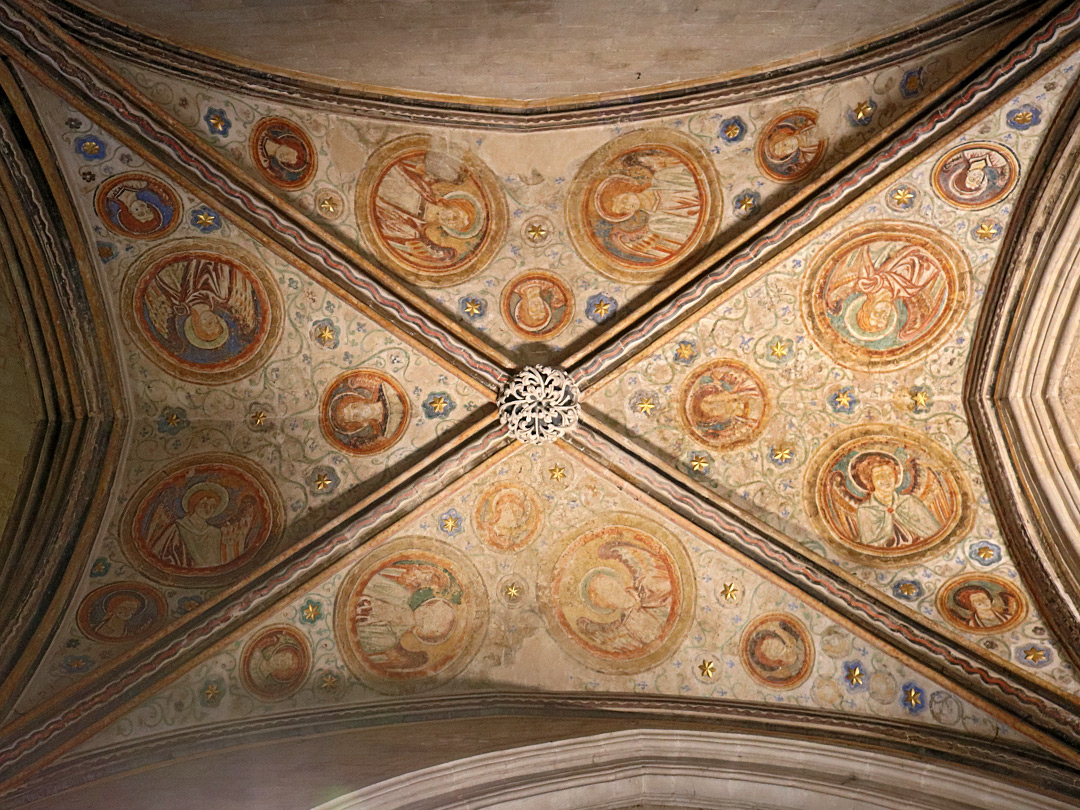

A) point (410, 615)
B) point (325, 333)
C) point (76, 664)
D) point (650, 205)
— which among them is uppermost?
point (650, 205)

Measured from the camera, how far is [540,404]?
7191 mm

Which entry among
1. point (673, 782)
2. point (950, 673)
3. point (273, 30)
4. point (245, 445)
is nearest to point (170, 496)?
point (245, 445)

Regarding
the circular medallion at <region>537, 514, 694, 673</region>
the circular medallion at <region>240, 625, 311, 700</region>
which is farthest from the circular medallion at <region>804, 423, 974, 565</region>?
the circular medallion at <region>240, 625, 311, 700</region>

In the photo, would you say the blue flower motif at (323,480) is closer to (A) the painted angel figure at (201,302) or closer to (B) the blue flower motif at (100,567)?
(A) the painted angel figure at (201,302)

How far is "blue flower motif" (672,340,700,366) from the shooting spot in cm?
725

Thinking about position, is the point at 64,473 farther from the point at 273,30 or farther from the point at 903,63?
the point at 903,63

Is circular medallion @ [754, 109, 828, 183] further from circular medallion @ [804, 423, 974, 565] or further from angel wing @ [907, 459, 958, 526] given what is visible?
angel wing @ [907, 459, 958, 526]

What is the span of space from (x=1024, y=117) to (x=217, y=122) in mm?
5687

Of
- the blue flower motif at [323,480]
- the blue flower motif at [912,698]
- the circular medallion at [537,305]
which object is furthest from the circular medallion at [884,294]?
the blue flower motif at [323,480]

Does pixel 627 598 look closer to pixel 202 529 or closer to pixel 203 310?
pixel 202 529

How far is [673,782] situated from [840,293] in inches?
153

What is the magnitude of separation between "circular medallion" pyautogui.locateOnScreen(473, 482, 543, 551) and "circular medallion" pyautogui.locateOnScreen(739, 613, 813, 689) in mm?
1972

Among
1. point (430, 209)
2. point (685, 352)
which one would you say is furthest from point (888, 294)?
point (430, 209)

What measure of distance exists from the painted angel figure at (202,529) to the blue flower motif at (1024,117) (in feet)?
20.8
